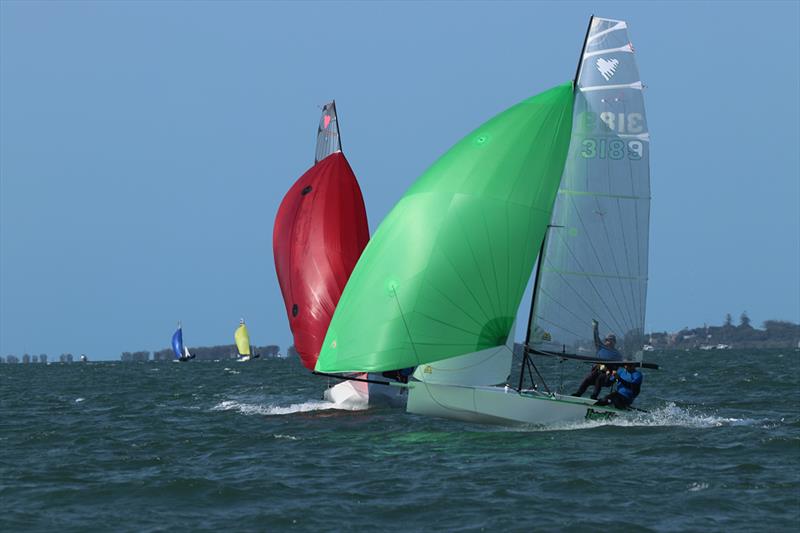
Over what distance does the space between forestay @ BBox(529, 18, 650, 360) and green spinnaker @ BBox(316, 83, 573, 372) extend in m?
0.63

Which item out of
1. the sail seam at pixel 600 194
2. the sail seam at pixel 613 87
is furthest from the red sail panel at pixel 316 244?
the sail seam at pixel 613 87

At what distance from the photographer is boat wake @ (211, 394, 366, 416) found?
1113 inches

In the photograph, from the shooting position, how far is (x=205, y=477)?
55.8 ft

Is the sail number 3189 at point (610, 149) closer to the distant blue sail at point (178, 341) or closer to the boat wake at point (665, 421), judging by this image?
the boat wake at point (665, 421)

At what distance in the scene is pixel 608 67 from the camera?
22.0m

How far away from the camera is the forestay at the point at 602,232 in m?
21.7

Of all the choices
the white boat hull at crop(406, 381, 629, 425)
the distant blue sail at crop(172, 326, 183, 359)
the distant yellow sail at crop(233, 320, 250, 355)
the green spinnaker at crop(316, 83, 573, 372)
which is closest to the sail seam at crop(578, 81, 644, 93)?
the green spinnaker at crop(316, 83, 573, 372)

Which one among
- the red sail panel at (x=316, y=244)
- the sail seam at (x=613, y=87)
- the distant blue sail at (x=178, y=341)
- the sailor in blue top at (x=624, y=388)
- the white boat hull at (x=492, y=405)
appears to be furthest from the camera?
the distant blue sail at (x=178, y=341)

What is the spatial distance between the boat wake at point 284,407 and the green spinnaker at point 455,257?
6998 mm

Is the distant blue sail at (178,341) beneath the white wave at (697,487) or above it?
above

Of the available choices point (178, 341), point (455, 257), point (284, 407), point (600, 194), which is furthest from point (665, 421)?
point (178, 341)

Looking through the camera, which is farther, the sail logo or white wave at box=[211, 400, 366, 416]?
white wave at box=[211, 400, 366, 416]

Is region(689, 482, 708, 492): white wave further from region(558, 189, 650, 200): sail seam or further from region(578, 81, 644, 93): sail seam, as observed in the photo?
region(578, 81, 644, 93): sail seam

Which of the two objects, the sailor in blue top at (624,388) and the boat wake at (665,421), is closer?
the boat wake at (665,421)
